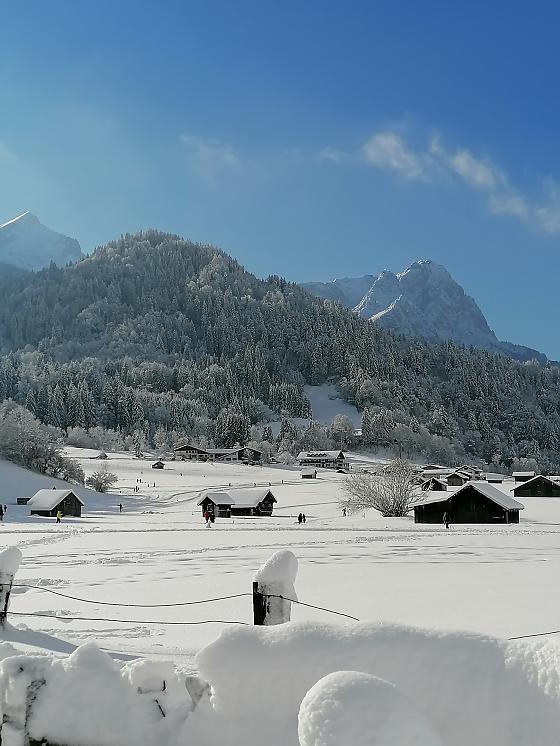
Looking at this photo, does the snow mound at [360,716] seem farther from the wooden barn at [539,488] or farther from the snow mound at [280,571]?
the wooden barn at [539,488]

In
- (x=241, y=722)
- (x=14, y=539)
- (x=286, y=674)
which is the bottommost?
(x=14, y=539)

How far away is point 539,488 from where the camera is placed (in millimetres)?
86250

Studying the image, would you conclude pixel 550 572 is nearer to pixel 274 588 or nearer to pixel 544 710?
pixel 274 588

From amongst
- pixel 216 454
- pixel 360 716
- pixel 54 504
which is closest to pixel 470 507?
pixel 54 504

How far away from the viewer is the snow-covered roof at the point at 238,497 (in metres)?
63.5

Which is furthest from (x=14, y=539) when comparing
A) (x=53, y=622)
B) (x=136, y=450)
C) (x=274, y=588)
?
(x=136, y=450)

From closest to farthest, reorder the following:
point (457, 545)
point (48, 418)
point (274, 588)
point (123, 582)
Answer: point (274, 588), point (123, 582), point (457, 545), point (48, 418)

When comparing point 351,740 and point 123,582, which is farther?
point 123,582

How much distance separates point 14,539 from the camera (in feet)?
106

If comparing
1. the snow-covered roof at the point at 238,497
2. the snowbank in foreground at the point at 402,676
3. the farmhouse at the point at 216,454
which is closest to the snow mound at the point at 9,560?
the snowbank in foreground at the point at 402,676

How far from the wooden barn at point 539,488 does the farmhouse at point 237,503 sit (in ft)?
120

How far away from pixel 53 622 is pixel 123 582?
612cm

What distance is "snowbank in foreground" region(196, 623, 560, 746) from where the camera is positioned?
11.7 feet

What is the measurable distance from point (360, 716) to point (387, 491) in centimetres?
5751
